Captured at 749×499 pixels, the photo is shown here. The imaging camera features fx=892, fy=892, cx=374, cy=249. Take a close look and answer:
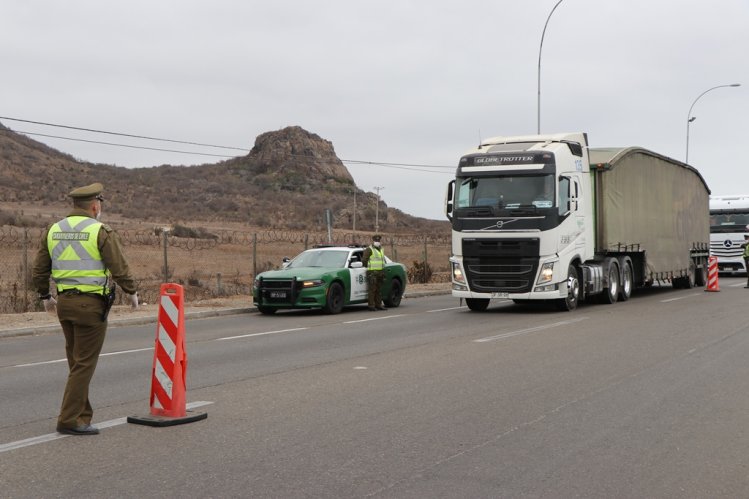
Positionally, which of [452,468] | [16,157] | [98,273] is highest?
[16,157]

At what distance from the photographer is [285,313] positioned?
68.1ft

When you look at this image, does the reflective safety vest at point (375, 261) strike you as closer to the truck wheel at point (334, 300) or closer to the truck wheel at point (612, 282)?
the truck wheel at point (334, 300)

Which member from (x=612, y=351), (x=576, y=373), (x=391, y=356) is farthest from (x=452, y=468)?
(x=612, y=351)

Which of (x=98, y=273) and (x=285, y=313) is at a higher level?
(x=98, y=273)

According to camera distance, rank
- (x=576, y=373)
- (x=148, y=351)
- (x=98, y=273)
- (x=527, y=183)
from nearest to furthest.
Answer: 1. (x=98, y=273)
2. (x=576, y=373)
3. (x=148, y=351)
4. (x=527, y=183)

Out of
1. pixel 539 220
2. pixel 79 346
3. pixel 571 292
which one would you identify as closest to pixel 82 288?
pixel 79 346

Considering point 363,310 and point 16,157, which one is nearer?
point 363,310

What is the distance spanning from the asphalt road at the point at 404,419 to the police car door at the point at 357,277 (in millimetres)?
5884

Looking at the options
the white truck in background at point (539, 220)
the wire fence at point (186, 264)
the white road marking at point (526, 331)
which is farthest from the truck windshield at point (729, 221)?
the white road marking at point (526, 331)

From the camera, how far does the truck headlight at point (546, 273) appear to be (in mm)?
18719

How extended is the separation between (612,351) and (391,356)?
3.11 meters

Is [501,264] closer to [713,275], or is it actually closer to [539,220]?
[539,220]

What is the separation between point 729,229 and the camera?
129 feet

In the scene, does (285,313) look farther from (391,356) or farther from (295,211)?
(295,211)
